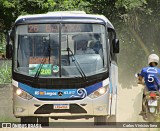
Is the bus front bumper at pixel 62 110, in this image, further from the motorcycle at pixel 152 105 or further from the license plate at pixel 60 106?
the motorcycle at pixel 152 105

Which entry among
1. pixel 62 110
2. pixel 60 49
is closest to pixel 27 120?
pixel 62 110

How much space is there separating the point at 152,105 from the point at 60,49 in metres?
2.85

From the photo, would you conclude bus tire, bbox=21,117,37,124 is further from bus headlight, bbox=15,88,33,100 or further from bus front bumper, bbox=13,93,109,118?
bus headlight, bbox=15,88,33,100

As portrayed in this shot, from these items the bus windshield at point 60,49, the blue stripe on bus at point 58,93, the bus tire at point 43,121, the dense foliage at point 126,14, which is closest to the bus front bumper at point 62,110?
the blue stripe on bus at point 58,93

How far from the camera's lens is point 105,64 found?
10.9m

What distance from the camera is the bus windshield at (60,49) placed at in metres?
10.7

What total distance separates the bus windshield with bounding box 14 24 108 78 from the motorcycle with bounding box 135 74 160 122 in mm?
1657

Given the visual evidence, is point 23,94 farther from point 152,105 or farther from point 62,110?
point 152,105

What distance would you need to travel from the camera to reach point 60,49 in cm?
1083

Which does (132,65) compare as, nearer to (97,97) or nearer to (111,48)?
(111,48)

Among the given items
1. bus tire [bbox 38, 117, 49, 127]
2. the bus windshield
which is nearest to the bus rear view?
the bus windshield

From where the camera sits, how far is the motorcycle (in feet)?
31.3

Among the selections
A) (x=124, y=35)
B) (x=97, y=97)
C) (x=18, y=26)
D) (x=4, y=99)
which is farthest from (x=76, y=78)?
(x=124, y=35)

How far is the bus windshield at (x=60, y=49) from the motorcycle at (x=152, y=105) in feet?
5.44
